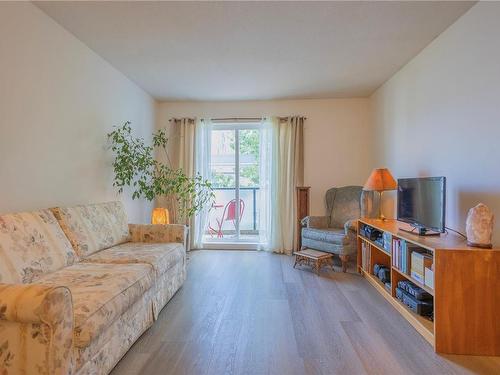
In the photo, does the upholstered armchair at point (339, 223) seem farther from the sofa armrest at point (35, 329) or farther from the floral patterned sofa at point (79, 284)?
the sofa armrest at point (35, 329)

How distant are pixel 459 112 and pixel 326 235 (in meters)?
1.94

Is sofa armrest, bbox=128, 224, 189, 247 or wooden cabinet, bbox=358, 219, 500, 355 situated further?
sofa armrest, bbox=128, 224, 189, 247

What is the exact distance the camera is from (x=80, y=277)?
185cm

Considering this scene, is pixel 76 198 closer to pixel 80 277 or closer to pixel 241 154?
pixel 80 277

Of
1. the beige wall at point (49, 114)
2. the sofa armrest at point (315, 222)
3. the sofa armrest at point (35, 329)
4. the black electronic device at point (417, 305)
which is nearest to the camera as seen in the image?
the sofa armrest at point (35, 329)

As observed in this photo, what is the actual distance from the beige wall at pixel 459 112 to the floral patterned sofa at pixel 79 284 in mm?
2549

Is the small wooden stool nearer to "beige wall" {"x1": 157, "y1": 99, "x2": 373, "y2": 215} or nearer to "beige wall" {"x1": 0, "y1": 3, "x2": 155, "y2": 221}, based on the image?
"beige wall" {"x1": 157, "y1": 99, "x2": 373, "y2": 215}

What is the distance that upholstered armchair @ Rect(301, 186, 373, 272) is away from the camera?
3531mm

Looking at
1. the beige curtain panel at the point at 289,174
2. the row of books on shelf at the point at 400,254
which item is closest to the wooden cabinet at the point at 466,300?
the row of books on shelf at the point at 400,254

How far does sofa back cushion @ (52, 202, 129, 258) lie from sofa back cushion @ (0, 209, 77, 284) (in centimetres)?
10

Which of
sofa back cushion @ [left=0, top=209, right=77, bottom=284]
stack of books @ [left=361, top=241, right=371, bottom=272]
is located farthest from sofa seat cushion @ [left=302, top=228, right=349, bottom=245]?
sofa back cushion @ [left=0, top=209, right=77, bottom=284]

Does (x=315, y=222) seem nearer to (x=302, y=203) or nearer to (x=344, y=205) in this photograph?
A: (x=302, y=203)

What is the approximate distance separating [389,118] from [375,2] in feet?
6.36

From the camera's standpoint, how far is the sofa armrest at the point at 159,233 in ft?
9.89
